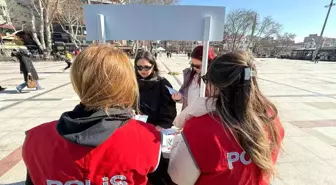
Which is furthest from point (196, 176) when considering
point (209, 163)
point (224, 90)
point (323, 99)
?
point (323, 99)

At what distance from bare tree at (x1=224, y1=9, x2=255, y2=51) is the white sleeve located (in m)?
50.4

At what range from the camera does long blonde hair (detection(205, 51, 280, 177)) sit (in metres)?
0.94

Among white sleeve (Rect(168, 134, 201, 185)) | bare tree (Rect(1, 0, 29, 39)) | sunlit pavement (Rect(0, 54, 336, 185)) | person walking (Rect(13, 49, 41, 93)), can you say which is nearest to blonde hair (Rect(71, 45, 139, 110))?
white sleeve (Rect(168, 134, 201, 185))

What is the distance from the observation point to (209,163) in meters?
0.93

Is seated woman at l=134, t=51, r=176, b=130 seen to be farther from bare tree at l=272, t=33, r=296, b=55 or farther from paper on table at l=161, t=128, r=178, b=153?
bare tree at l=272, t=33, r=296, b=55

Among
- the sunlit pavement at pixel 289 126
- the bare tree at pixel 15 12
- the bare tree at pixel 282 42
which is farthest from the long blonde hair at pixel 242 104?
the bare tree at pixel 282 42

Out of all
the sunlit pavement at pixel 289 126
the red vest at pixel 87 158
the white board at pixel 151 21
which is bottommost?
the sunlit pavement at pixel 289 126

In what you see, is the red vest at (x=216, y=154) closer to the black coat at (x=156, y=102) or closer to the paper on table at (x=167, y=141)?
the paper on table at (x=167, y=141)

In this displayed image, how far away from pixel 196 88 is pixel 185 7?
0.92 meters

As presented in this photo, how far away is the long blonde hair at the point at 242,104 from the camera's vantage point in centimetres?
94

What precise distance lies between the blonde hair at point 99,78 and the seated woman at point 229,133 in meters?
0.38

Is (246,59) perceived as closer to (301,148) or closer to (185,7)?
(185,7)

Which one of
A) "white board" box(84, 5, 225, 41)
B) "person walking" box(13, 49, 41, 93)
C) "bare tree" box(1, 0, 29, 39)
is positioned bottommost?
"person walking" box(13, 49, 41, 93)

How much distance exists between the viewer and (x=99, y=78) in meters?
0.82
